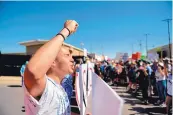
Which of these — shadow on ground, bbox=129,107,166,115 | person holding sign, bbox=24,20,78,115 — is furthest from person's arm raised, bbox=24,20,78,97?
shadow on ground, bbox=129,107,166,115

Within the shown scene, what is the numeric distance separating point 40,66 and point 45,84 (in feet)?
0.57

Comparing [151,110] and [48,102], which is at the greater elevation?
[48,102]

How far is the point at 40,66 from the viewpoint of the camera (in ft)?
5.36

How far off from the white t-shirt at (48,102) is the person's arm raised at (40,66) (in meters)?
0.05

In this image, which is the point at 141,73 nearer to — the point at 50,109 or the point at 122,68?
the point at 122,68

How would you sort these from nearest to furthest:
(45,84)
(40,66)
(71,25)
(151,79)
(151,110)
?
(40,66)
(45,84)
(71,25)
(151,110)
(151,79)

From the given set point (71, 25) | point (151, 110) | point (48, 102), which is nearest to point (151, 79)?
point (151, 110)

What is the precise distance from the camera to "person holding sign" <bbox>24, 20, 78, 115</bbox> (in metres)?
1.64

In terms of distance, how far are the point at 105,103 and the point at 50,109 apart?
1.31ft

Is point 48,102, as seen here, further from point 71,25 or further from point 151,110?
point 151,110

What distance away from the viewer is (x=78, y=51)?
46.4 m

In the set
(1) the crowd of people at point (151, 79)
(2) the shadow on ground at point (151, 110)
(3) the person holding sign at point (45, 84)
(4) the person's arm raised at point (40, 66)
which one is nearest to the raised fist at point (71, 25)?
(3) the person holding sign at point (45, 84)

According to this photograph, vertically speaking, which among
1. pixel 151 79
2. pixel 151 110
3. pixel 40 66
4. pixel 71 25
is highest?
pixel 71 25

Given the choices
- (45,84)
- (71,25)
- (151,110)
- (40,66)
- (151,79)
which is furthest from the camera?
(151,79)
